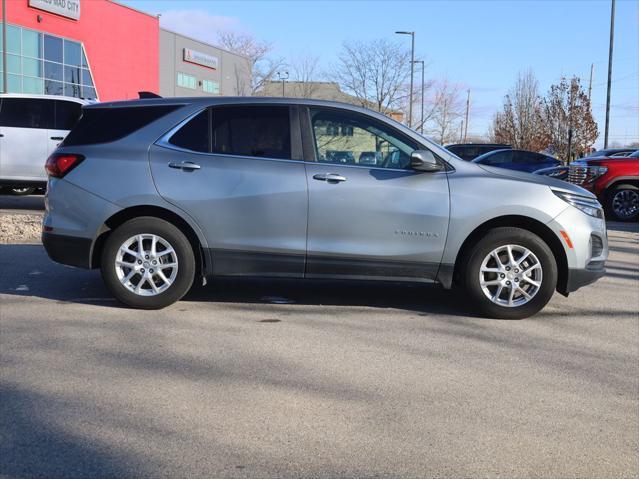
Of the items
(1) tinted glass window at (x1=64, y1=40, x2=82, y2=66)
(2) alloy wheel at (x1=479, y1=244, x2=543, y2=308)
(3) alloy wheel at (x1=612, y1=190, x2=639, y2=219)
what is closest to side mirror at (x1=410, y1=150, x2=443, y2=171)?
(2) alloy wheel at (x1=479, y1=244, x2=543, y2=308)

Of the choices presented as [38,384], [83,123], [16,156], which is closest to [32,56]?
[16,156]

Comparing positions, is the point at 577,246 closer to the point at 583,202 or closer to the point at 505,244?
the point at 583,202

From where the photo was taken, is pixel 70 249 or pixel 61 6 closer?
pixel 70 249

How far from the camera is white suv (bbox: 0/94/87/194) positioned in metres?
14.4

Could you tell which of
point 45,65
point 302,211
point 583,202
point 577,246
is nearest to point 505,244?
point 577,246

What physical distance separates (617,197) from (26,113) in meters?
12.4

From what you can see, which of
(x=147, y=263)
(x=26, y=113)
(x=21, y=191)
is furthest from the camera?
(x=21, y=191)

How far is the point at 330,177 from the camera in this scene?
20.3 ft

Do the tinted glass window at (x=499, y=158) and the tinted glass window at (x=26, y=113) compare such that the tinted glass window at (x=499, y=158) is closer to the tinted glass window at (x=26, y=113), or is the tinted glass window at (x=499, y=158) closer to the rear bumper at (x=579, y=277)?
the tinted glass window at (x=26, y=113)

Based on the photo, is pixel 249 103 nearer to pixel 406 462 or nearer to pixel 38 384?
pixel 38 384

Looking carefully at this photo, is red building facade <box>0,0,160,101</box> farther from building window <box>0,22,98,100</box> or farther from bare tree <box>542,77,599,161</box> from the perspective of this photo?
bare tree <box>542,77,599,161</box>

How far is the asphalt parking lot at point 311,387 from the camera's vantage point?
11.5ft

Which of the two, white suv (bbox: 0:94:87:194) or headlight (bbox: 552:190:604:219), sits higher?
white suv (bbox: 0:94:87:194)

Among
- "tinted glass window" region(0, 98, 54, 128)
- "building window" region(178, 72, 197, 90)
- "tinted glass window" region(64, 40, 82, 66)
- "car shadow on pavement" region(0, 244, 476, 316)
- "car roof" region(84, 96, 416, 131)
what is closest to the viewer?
"car roof" region(84, 96, 416, 131)
